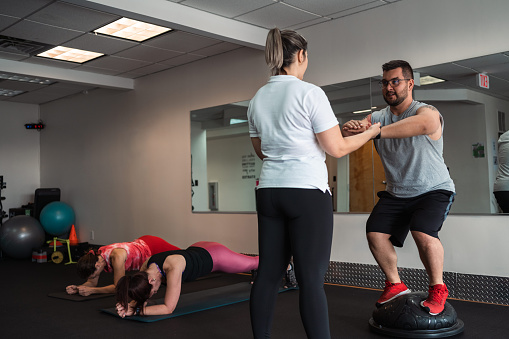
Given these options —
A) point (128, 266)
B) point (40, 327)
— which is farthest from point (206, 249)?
point (40, 327)

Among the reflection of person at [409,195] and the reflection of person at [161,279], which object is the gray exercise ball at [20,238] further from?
the reflection of person at [409,195]

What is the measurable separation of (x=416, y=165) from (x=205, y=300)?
2.05 metres

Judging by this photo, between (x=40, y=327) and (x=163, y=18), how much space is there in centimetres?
266

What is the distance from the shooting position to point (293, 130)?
1.94m

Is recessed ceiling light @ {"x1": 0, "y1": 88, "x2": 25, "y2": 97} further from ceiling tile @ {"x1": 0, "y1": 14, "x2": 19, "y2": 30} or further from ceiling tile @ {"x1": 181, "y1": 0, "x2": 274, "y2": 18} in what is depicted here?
ceiling tile @ {"x1": 181, "y1": 0, "x2": 274, "y2": 18}

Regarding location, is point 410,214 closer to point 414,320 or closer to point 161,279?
point 414,320

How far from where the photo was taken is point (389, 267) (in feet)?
9.83

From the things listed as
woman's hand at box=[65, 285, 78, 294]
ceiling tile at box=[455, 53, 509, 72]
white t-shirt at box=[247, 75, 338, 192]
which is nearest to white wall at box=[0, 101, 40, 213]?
woman's hand at box=[65, 285, 78, 294]

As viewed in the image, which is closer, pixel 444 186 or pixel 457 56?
pixel 444 186

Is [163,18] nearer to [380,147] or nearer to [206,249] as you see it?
[206,249]

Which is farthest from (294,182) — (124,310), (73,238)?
(73,238)

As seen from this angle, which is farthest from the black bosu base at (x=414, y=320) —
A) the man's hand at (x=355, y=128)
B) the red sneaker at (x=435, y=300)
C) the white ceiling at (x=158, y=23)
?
the white ceiling at (x=158, y=23)

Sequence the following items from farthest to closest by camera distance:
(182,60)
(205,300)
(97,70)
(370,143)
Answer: (97,70)
(182,60)
(370,143)
(205,300)

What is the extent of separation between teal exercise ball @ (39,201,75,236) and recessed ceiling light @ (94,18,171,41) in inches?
142
